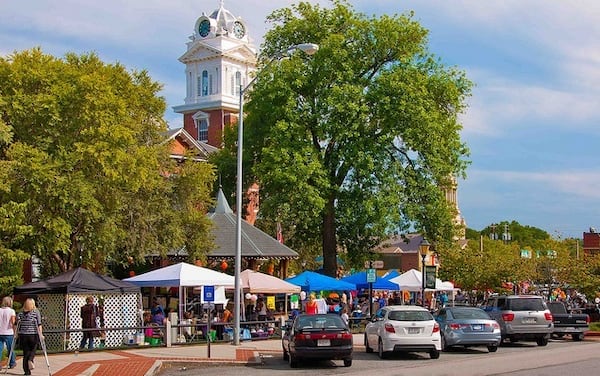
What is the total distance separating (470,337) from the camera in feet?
81.7

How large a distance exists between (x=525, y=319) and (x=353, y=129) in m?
15.8

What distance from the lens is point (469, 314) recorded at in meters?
25.5

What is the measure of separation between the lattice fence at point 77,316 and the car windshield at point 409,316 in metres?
7.99

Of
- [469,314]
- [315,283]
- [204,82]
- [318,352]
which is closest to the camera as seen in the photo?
[318,352]

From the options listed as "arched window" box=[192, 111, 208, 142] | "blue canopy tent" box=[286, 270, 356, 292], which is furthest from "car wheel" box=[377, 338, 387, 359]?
"arched window" box=[192, 111, 208, 142]

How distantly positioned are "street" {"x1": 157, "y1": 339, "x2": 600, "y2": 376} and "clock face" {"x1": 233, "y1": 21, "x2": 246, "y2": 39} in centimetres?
7943

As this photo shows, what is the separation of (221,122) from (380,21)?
52155 mm

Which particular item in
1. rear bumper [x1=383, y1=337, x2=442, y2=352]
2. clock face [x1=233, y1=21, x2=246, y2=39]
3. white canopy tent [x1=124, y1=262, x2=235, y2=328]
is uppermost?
clock face [x1=233, y1=21, x2=246, y2=39]

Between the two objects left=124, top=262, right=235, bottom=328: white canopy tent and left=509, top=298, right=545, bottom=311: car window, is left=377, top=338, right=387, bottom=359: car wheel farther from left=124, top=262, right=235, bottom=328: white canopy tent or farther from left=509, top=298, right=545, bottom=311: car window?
left=124, top=262, right=235, bottom=328: white canopy tent

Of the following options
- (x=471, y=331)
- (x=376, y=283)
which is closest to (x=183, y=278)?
(x=471, y=331)

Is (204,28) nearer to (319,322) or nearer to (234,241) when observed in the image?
(234,241)

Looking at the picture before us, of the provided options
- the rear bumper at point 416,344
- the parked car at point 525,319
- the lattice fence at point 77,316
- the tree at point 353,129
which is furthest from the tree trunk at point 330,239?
the rear bumper at point 416,344

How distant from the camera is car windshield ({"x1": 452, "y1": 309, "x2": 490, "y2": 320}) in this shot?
2533cm

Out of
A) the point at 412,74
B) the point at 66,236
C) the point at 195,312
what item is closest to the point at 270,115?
the point at 412,74
